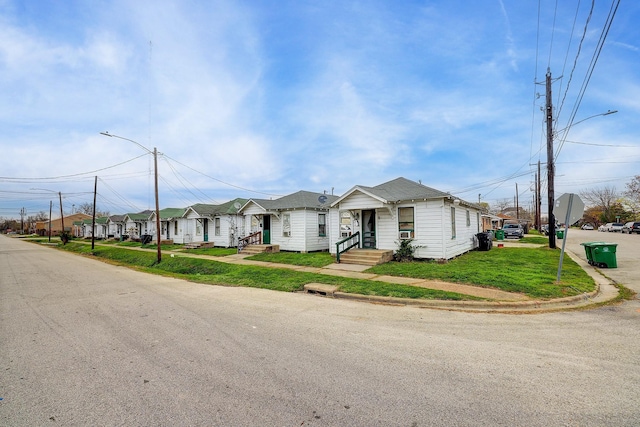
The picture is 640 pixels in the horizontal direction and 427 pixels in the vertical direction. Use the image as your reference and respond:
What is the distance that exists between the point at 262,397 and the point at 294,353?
122 centimetres

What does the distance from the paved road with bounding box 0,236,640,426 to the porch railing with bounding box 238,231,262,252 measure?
15.2 meters

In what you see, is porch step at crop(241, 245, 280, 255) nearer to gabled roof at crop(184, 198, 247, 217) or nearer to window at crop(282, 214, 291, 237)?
window at crop(282, 214, 291, 237)

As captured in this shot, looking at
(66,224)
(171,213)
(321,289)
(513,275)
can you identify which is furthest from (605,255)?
(66,224)

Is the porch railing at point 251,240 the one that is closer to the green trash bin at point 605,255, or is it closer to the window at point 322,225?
the window at point 322,225

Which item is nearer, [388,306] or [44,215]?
[388,306]

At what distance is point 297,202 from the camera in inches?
822

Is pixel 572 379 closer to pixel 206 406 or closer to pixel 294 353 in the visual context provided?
pixel 294 353

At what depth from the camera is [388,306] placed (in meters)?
7.57

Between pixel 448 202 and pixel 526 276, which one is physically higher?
pixel 448 202

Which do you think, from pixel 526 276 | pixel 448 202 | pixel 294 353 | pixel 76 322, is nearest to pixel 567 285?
pixel 526 276

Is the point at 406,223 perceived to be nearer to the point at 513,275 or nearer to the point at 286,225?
the point at 513,275

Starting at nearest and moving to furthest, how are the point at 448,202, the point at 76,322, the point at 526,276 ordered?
1. the point at 76,322
2. the point at 526,276
3. the point at 448,202

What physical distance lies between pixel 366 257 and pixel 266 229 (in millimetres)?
10092

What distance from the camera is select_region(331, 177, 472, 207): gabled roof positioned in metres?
14.3
